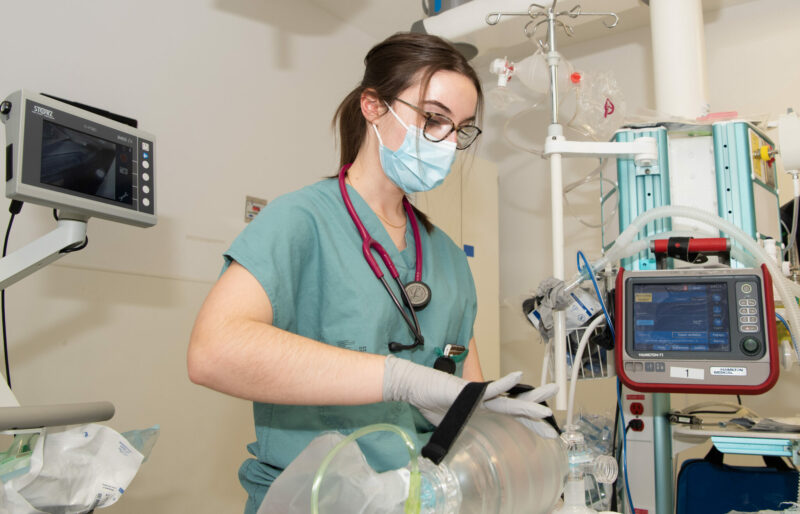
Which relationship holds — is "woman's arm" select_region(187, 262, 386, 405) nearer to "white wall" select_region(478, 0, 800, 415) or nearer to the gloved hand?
the gloved hand

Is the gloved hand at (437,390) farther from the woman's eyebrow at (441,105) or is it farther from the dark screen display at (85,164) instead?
the dark screen display at (85,164)

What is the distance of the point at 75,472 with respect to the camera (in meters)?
1.16

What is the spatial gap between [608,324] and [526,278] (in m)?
1.86

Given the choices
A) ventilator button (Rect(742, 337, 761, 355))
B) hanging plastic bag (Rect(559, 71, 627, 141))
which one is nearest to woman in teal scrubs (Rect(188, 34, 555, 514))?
ventilator button (Rect(742, 337, 761, 355))

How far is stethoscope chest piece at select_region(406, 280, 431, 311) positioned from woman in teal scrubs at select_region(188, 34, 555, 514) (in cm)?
2

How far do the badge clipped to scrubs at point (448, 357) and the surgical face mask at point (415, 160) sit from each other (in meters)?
0.33

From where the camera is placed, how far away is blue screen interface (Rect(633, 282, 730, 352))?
1310 mm

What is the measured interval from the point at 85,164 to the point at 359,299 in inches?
32.6

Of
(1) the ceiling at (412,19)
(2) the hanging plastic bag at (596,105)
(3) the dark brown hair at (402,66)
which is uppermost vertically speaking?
(1) the ceiling at (412,19)

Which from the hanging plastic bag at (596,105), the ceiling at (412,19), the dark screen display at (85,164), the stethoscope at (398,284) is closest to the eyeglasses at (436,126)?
the stethoscope at (398,284)

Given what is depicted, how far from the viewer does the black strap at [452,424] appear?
0.58 metres

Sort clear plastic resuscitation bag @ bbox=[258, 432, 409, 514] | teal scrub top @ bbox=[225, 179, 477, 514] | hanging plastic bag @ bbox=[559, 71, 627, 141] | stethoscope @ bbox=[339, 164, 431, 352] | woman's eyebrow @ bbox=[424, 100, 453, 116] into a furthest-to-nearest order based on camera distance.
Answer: hanging plastic bag @ bbox=[559, 71, 627, 141], woman's eyebrow @ bbox=[424, 100, 453, 116], stethoscope @ bbox=[339, 164, 431, 352], teal scrub top @ bbox=[225, 179, 477, 514], clear plastic resuscitation bag @ bbox=[258, 432, 409, 514]

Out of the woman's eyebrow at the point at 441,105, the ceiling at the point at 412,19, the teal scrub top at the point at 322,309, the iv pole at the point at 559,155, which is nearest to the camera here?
the teal scrub top at the point at 322,309

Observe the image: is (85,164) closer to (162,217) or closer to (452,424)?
(162,217)
